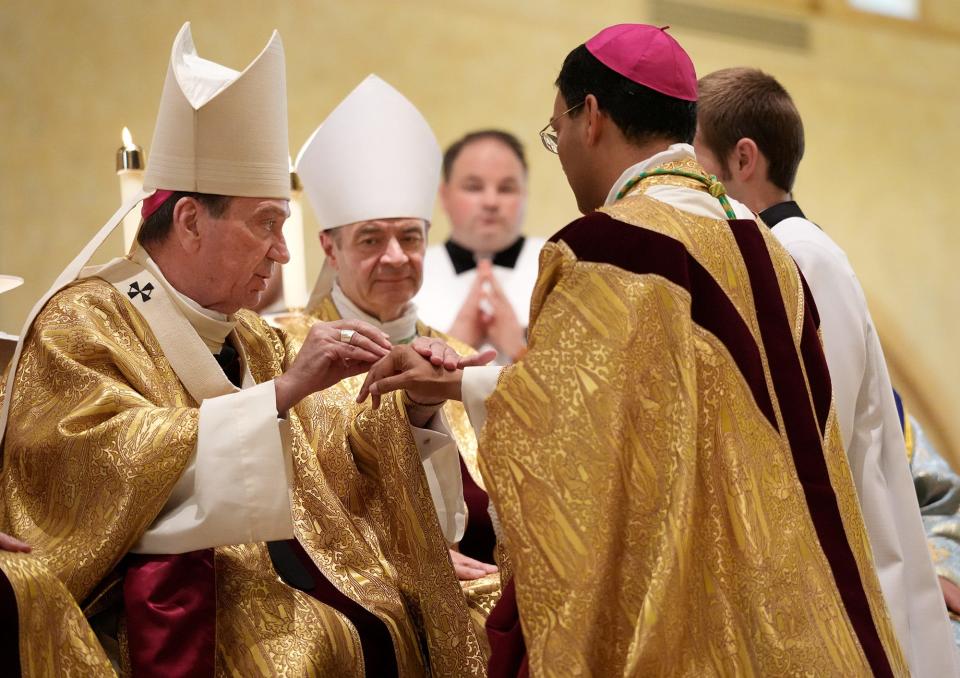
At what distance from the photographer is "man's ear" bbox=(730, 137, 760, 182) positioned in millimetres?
3721

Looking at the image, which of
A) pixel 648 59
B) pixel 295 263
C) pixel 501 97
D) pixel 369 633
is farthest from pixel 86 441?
pixel 501 97

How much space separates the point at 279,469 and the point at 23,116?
442cm

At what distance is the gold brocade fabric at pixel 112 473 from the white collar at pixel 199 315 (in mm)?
112

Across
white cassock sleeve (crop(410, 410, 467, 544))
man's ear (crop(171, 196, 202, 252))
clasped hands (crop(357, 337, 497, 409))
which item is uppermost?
man's ear (crop(171, 196, 202, 252))

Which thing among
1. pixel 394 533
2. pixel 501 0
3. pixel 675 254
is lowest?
pixel 394 533

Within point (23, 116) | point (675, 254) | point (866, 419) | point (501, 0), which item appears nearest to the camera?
point (675, 254)

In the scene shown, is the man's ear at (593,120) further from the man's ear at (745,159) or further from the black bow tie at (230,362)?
the black bow tie at (230,362)

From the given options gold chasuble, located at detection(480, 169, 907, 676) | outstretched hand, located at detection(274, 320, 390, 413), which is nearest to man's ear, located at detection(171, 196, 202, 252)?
outstretched hand, located at detection(274, 320, 390, 413)

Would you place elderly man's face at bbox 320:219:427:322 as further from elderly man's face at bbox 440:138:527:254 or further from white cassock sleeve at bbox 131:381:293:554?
elderly man's face at bbox 440:138:527:254

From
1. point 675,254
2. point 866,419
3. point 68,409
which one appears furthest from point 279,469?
point 866,419

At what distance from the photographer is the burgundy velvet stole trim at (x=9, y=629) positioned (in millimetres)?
2600

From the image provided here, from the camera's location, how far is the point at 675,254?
2.49 meters

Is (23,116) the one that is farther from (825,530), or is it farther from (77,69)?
(825,530)

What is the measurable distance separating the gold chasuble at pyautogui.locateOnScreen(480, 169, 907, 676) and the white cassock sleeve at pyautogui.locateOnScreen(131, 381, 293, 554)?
0.62 meters
